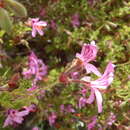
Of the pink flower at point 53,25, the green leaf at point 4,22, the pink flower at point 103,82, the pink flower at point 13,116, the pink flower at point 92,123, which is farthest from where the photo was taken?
the pink flower at point 53,25

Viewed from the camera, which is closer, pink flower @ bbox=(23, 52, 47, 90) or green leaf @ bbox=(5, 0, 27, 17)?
green leaf @ bbox=(5, 0, 27, 17)

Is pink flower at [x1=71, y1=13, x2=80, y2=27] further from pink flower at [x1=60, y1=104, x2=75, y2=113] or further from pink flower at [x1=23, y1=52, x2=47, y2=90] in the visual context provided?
pink flower at [x1=60, y1=104, x2=75, y2=113]

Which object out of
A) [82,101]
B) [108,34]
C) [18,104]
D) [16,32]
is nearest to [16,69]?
[16,32]

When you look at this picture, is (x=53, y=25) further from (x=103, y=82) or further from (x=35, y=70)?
(x=103, y=82)

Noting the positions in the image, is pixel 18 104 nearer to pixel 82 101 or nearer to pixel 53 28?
pixel 82 101

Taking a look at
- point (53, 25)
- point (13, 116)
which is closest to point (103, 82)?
point (13, 116)

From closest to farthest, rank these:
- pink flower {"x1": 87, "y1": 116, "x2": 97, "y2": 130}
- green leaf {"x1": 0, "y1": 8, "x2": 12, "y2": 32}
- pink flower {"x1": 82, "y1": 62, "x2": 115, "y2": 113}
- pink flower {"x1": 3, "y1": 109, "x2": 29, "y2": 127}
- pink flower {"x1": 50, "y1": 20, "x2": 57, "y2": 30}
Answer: green leaf {"x1": 0, "y1": 8, "x2": 12, "y2": 32}
pink flower {"x1": 82, "y1": 62, "x2": 115, "y2": 113}
pink flower {"x1": 3, "y1": 109, "x2": 29, "y2": 127}
pink flower {"x1": 87, "y1": 116, "x2": 97, "y2": 130}
pink flower {"x1": 50, "y1": 20, "x2": 57, "y2": 30}

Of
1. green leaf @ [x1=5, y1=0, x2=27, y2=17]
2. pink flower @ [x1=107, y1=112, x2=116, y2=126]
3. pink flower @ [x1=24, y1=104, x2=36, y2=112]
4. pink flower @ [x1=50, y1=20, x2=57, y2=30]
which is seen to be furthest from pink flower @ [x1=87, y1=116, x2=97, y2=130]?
green leaf @ [x1=5, y1=0, x2=27, y2=17]

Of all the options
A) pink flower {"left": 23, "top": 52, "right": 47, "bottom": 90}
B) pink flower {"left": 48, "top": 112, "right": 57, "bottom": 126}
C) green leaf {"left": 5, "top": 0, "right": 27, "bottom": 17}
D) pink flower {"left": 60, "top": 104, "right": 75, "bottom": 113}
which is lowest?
pink flower {"left": 48, "top": 112, "right": 57, "bottom": 126}

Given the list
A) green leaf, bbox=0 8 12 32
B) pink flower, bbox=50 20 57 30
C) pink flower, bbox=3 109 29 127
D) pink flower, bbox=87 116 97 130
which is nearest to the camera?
green leaf, bbox=0 8 12 32

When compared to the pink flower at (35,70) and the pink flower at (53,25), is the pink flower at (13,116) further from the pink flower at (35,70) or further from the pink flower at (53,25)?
the pink flower at (53,25)

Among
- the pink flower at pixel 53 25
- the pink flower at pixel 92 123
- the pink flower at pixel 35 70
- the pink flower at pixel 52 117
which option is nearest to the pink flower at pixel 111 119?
the pink flower at pixel 92 123
